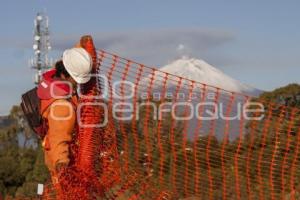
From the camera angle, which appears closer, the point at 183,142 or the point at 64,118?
the point at 64,118

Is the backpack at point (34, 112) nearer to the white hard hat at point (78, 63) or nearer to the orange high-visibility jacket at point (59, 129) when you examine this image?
the orange high-visibility jacket at point (59, 129)

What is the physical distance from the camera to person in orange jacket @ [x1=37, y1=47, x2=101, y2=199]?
4719mm

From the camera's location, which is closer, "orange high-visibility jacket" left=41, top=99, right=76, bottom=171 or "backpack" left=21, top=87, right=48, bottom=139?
"orange high-visibility jacket" left=41, top=99, right=76, bottom=171

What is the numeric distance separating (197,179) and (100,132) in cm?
107

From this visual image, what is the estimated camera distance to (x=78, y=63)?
4.85m

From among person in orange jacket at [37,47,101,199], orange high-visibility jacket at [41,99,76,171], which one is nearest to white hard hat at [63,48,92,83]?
person in orange jacket at [37,47,101,199]

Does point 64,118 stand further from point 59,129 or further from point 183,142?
point 183,142

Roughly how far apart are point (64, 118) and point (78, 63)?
395 mm

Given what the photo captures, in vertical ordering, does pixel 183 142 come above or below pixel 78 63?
below

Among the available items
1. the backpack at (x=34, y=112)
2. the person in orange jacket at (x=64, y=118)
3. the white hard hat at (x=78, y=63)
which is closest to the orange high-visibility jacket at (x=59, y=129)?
the person in orange jacket at (x=64, y=118)

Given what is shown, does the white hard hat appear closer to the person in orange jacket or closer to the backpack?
the person in orange jacket

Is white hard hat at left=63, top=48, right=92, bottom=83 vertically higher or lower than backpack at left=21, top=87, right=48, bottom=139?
higher

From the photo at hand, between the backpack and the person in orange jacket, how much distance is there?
6 cm

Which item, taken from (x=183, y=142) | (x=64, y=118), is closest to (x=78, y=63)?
(x=64, y=118)
